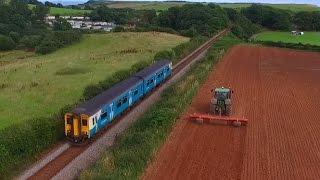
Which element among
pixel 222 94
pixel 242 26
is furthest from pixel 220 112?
pixel 242 26

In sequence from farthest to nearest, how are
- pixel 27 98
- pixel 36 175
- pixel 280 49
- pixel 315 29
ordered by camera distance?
pixel 315 29
pixel 280 49
pixel 27 98
pixel 36 175

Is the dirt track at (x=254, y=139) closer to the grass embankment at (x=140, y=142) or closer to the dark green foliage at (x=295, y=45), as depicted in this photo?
the grass embankment at (x=140, y=142)

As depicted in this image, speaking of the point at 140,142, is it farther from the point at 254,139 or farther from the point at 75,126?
the point at 254,139

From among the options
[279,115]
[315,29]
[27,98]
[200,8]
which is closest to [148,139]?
[279,115]

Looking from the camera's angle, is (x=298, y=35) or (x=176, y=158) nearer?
(x=176, y=158)

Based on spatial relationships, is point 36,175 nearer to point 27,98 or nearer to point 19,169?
point 19,169

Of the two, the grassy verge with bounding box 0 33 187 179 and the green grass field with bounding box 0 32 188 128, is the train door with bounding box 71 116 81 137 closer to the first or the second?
the grassy verge with bounding box 0 33 187 179

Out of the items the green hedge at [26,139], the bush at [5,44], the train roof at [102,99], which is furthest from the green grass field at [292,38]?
the green hedge at [26,139]
